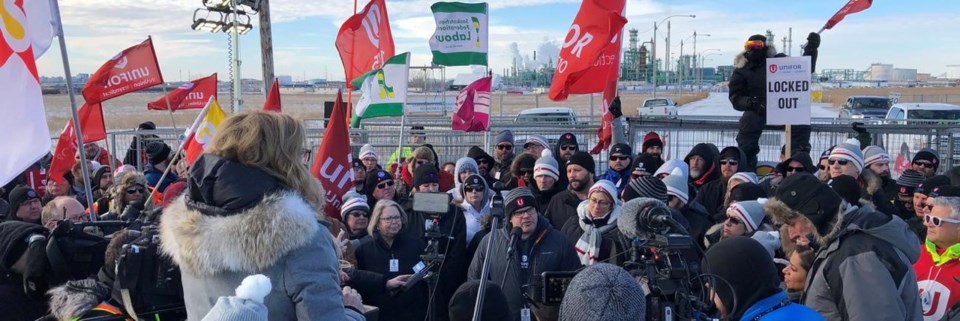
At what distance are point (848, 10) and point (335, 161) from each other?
20.9 ft

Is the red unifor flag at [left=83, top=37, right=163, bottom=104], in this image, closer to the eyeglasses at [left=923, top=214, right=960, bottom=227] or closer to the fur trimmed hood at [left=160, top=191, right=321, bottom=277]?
the fur trimmed hood at [left=160, top=191, right=321, bottom=277]

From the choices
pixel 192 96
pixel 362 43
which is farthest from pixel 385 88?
pixel 192 96

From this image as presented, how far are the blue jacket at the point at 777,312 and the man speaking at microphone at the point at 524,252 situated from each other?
86.9 inches

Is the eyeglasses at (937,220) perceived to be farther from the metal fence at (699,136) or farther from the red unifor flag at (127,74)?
the red unifor flag at (127,74)

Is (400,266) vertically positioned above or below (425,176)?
below

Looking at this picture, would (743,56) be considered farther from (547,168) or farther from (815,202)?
(815,202)

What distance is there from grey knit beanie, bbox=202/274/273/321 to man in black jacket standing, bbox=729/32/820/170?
853 cm

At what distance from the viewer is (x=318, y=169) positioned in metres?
6.10

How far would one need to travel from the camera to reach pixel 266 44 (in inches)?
691

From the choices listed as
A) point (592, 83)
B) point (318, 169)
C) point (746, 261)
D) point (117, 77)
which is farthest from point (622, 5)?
point (746, 261)

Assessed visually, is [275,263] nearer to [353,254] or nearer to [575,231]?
[353,254]

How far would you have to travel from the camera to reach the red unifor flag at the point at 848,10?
30.3 ft

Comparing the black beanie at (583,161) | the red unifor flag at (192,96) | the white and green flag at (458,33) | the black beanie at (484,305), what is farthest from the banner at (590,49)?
the red unifor flag at (192,96)

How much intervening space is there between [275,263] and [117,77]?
22.9 ft
